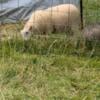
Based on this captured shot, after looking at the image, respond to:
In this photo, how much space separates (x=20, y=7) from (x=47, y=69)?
2361 millimetres

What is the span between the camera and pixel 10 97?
329cm

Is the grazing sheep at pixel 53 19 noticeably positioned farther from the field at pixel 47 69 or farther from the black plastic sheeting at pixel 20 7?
the field at pixel 47 69

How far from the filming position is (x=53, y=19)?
573 cm

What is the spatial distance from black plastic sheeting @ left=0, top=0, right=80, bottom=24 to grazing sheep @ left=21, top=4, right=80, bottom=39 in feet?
0.93

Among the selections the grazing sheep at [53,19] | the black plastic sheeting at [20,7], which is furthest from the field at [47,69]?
the black plastic sheeting at [20,7]

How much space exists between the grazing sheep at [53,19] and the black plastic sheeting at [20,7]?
0.93ft

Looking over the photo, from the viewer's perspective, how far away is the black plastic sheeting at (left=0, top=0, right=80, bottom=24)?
598 centimetres

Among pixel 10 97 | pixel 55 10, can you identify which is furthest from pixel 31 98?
pixel 55 10

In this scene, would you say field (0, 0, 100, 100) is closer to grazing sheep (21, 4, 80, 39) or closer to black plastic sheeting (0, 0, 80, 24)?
grazing sheep (21, 4, 80, 39)

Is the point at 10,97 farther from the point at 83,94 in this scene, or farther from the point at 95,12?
the point at 95,12

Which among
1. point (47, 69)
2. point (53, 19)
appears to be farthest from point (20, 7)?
point (47, 69)

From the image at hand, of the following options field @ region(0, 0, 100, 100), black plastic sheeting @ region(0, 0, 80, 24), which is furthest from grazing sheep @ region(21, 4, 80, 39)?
field @ region(0, 0, 100, 100)

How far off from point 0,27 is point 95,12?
163 cm

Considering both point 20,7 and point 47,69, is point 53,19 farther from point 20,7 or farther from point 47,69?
point 47,69
